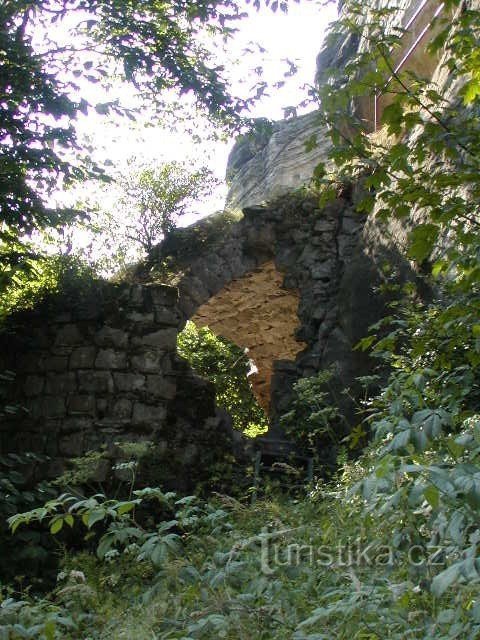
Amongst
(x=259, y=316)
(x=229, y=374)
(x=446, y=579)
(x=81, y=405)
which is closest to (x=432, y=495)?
(x=446, y=579)

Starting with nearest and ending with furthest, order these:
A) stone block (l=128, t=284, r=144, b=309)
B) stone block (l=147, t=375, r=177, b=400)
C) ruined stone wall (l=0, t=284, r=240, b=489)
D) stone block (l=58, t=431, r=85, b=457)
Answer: stone block (l=58, t=431, r=85, b=457), ruined stone wall (l=0, t=284, r=240, b=489), stone block (l=147, t=375, r=177, b=400), stone block (l=128, t=284, r=144, b=309)

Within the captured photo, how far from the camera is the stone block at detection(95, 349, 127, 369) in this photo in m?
6.33

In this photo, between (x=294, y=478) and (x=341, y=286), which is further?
(x=341, y=286)

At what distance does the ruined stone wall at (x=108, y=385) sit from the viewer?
20.2 feet

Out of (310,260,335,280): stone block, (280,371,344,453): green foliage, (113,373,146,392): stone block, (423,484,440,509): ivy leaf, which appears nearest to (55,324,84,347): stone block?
(113,373,146,392): stone block

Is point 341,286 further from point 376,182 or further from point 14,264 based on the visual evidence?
point 376,182

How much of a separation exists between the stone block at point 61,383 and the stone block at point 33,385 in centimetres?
6

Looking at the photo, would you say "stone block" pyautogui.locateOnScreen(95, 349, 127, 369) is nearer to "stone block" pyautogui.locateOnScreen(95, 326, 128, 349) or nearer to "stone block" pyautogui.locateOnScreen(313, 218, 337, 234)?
"stone block" pyautogui.locateOnScreen(95, 326, 128, 349)

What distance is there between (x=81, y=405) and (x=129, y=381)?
1.55 feet

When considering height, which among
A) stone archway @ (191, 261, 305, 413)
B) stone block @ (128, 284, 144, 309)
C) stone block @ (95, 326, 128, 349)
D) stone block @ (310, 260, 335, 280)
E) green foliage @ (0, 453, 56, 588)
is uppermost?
stone block @ (310, 260, 335, 280)

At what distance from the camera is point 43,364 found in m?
6.37

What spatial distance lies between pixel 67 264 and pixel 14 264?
1.39 meters

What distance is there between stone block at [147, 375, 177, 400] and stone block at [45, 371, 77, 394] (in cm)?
68

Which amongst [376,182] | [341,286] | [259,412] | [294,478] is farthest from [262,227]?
[376,182]
